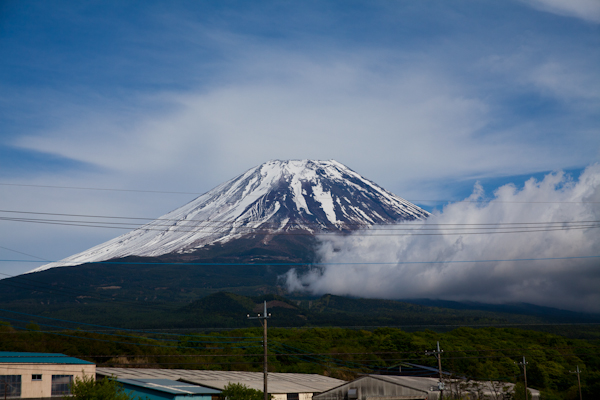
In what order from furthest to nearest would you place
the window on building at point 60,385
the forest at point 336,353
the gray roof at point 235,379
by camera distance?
1. the forest at point 336,353
2. the gray roof at point 235,379
3. the window on building at point 60,385

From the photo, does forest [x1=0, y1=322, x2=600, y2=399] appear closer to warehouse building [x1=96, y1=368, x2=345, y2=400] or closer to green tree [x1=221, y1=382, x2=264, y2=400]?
warehouse building [x1=96, y1=368, x2=345, y2=400]

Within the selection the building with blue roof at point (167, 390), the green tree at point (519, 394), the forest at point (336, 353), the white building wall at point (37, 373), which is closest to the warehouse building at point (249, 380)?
the building with blue roof at point (167, 390)

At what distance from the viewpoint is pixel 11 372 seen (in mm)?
37031

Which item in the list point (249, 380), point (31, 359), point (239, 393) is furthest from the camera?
point (249, 380)

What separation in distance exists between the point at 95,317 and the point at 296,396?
141810mm

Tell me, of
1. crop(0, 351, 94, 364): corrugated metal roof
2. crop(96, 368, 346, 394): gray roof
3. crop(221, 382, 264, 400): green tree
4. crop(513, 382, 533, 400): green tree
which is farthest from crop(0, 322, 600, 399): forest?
crop(221, 382, 264, 400): green tree

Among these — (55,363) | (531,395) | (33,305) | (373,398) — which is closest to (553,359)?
(531,395)

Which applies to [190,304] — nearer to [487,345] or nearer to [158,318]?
[158,318]

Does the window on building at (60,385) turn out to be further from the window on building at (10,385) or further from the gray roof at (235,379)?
the gray roof at (235,379)

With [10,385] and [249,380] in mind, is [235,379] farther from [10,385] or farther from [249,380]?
[10,385]

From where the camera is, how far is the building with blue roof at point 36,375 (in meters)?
36.9

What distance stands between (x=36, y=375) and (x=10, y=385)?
178cm

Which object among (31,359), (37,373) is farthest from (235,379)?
(31,359)

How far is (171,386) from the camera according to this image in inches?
1441
